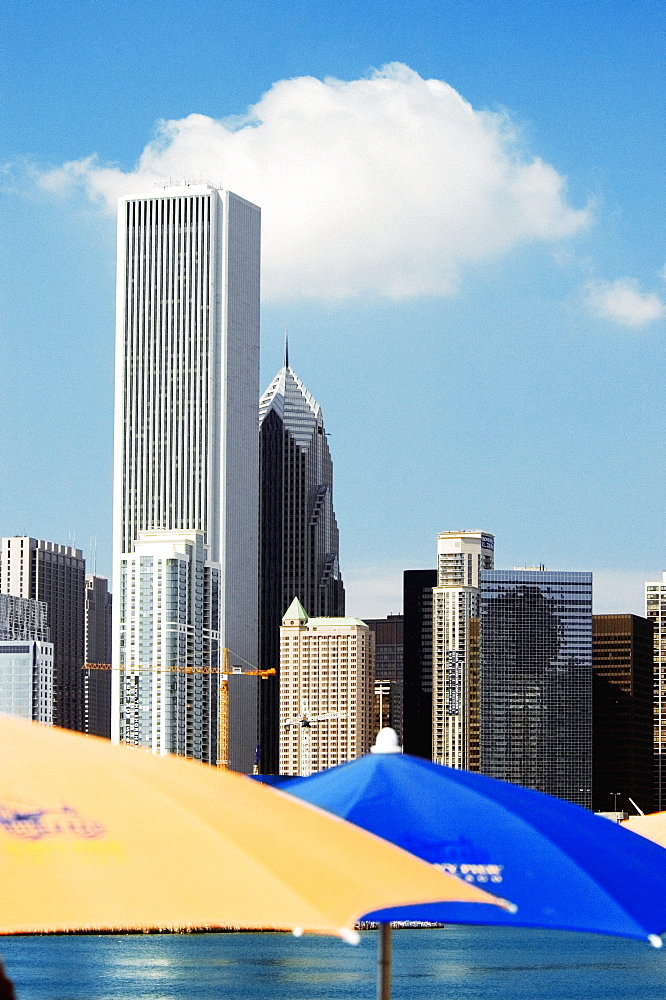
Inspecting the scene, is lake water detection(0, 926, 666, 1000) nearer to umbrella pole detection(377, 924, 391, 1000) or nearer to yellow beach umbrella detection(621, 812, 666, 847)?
yellow beach umbrella detection(621, 812, 666, 847)

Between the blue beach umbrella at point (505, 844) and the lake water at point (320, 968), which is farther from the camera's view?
the lake water at point (320, 968)

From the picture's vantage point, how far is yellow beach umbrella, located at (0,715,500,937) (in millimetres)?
7156

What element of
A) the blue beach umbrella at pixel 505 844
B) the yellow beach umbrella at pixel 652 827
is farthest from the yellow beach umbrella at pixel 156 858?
the yellow beach umbrella at pixel 652 827

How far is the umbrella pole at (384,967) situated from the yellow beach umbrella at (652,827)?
4.48 metres

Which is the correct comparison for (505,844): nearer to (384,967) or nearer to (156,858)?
(384,967)

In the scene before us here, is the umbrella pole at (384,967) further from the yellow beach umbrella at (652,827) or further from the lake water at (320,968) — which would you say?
the lake water at (320,968)

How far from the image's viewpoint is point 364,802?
10.0 meters

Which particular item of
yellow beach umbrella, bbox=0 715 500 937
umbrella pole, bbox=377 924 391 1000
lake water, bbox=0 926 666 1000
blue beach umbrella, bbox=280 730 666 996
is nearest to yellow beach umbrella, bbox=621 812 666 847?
blue beach umbrella, bbox=280 730 666 996

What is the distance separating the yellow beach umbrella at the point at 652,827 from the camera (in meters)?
14.3

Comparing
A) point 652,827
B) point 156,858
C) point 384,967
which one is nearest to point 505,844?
point 384,967

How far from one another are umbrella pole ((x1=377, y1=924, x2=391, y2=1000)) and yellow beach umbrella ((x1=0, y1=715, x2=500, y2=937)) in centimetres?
187

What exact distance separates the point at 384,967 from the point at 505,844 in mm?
910

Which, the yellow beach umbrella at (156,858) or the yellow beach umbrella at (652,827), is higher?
the yellow beach umbrella at (156,858)

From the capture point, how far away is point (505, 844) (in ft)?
32.1
